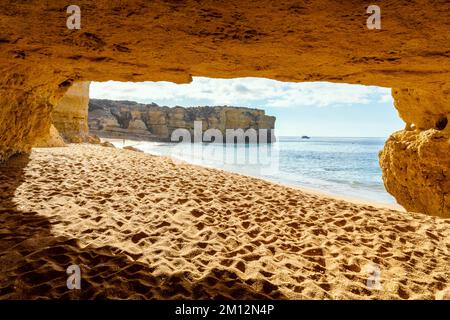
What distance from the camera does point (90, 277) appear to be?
8.82 feet

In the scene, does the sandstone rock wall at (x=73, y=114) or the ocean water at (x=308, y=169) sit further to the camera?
the sandstone rock wall at (x=73, y=114)

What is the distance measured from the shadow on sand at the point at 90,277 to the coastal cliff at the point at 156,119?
43.9 meters

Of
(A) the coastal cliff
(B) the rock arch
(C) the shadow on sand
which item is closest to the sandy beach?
(C) the shadow on sand

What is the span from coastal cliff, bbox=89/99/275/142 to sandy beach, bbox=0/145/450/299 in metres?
42.3

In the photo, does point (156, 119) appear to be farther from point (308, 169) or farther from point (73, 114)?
point (308, 169)

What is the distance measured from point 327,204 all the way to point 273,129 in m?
77.7

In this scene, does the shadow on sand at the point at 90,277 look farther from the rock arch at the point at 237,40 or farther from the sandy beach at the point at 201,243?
the rock arch at the point at 237,40

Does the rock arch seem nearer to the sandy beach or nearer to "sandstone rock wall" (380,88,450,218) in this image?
"sandstone rock wall" (380,88,450,218)

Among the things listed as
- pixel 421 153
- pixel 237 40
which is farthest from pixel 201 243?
pixel 421 153

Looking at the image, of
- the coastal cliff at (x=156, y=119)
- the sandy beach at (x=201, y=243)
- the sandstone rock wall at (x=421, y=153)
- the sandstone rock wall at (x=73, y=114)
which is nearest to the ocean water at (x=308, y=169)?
the sandstone rock wall at (x=421, y=153)

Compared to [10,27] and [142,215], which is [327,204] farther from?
[10,27]

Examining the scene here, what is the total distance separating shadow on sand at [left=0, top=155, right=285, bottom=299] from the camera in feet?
8.14

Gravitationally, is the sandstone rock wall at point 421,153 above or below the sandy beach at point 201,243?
above

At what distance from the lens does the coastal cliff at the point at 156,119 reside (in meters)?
47.6
